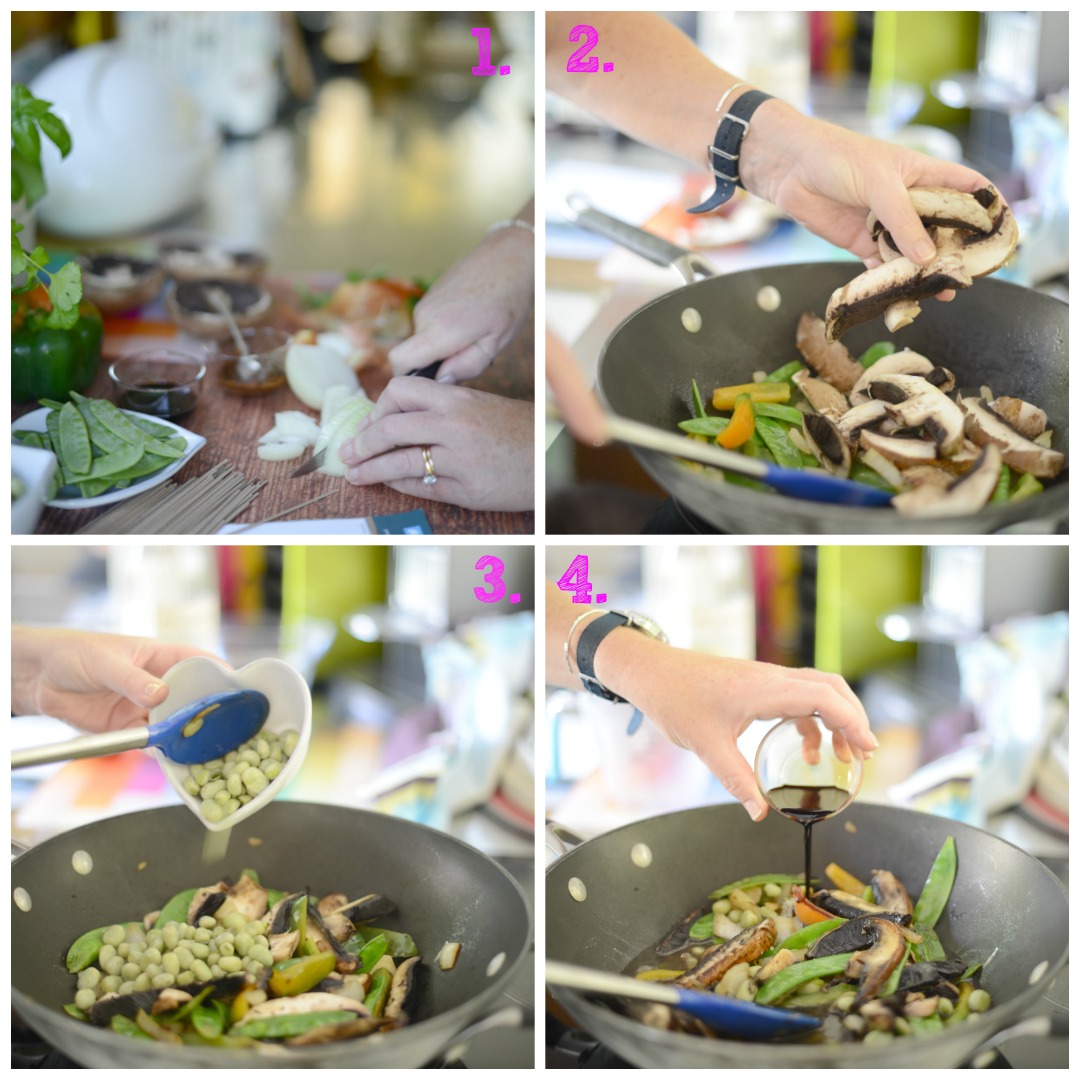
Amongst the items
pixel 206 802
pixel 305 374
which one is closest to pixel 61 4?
pixel 305 374

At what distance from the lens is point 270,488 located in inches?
47.1

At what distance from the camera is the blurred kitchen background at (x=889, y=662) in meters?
1.67

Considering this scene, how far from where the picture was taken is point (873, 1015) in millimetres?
1000

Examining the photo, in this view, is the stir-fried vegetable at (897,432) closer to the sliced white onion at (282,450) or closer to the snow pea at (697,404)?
the snow pea at (697,404)

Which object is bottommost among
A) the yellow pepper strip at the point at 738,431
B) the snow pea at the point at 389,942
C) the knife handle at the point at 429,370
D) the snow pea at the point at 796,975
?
the snow pea at the point at 389,942

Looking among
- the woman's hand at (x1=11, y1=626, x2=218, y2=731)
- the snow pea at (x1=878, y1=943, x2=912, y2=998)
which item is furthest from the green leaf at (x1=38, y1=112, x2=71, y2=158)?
the snow pea at (x1=878, y1=943, x2=912, y2=998)

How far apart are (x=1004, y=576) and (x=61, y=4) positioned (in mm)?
1768

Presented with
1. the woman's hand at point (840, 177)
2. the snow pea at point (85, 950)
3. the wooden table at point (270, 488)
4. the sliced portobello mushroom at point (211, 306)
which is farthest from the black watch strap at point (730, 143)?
the snow pea at point (85, 950)

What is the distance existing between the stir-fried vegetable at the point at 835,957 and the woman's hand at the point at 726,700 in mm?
132

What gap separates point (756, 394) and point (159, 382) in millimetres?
675

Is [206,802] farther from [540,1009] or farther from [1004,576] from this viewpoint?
[1004,576]

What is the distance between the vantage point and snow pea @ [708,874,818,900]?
4.05 ft

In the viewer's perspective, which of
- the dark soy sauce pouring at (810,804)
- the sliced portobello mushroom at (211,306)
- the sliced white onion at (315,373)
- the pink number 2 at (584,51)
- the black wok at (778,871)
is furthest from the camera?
the sliced portobello mushroom at (211,306)

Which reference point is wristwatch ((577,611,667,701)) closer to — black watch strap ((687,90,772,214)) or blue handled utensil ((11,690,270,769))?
blue handled utensil ((11,690,270,769))
